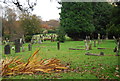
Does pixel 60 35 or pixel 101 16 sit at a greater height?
pixel 101 16

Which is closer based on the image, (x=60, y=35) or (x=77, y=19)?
(x=60, y=35)

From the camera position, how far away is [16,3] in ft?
31.3

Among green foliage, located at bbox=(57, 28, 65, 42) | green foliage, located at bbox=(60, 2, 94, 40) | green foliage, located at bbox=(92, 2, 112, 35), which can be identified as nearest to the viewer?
green foliage, located at bbox=(57, 28, 65, 42)

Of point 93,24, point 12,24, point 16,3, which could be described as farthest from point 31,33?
point 16,3

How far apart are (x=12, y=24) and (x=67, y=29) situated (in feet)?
36.4

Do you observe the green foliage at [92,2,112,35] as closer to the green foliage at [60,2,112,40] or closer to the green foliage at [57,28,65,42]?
the green foliage at [60,2,112,40]

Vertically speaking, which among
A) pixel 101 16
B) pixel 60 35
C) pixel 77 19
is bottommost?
pixel 60 35

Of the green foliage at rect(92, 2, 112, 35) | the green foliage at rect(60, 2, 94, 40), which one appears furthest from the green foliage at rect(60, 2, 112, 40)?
the green foliage at rect(92, 2, 112, 35)

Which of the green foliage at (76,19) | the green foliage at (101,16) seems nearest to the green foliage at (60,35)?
the green foliage at (76,19)

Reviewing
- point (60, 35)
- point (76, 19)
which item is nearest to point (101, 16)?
point (76, 19)

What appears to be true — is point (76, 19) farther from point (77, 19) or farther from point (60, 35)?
point (60, 35)

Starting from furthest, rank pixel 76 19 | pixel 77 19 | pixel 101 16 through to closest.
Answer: pixel 101 16, pixel 76 19, pixel 77 19

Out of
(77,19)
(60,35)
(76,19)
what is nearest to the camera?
(60,35)

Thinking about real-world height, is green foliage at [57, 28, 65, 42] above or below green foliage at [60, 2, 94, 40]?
below
